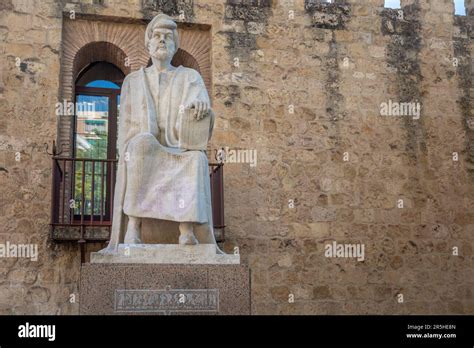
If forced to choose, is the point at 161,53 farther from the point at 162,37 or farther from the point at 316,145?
the point at 316,145

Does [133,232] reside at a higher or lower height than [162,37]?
Result: lower

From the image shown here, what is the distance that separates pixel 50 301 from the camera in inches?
320

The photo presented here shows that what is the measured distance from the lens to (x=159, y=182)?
5129 mm

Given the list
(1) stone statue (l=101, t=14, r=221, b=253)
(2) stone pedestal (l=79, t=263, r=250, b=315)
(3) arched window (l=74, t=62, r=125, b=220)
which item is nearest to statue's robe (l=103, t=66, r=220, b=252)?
(1) stone statue (l=101, t=14, r=221, b=253)

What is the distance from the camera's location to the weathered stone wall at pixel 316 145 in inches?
339

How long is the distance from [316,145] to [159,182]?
179 inches

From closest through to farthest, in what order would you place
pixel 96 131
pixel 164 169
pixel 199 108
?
1. pixel 164 169
2. pixel 199 108
3. pixel 96 131

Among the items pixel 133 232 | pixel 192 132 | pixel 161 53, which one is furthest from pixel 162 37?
pixel 133 232

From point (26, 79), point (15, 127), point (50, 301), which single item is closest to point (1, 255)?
point (50, 301)

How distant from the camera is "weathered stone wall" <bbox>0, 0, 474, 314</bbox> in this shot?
8.61m

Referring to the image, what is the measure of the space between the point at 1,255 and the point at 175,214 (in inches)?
150

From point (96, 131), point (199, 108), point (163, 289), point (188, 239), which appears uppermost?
point (96, 131)

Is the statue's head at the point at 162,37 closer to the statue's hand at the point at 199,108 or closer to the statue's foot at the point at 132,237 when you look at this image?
the statue's hand at the point at 199,108

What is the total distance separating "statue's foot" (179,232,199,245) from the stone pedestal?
0.67ft
